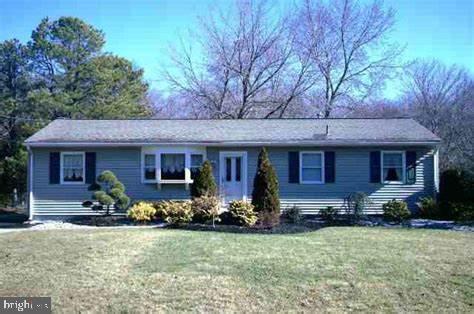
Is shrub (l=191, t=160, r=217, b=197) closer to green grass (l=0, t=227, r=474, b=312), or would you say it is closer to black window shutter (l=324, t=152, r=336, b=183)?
black window shutter (l=324, t=152, r=336, b=183)

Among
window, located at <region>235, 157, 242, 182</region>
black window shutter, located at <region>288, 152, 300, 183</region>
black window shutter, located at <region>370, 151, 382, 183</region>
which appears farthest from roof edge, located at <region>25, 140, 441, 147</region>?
window, located at <region>235, 157, 242, 182</region>

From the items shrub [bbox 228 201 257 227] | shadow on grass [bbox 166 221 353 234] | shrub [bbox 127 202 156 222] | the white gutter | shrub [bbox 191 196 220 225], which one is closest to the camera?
shadow on grass [bbox 166 221 353 234]

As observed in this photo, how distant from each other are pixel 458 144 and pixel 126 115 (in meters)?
19.4

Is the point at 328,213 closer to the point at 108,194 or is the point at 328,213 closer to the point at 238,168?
the point at 238,168

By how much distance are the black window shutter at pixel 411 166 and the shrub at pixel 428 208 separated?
942 mm

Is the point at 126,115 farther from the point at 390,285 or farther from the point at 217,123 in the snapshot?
the point at 390,285

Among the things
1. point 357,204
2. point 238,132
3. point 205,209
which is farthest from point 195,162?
point 357,204

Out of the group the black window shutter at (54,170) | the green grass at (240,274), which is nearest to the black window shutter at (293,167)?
the green grass at (240,274)

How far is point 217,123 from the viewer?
867 inches

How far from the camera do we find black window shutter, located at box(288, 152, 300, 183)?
1948 centimetres

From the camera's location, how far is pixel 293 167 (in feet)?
64.0

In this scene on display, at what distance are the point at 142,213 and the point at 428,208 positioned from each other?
9.99 m

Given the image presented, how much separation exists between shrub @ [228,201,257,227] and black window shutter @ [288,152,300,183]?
444 centimetres

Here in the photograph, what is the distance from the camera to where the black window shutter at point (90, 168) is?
19203 millimetres
